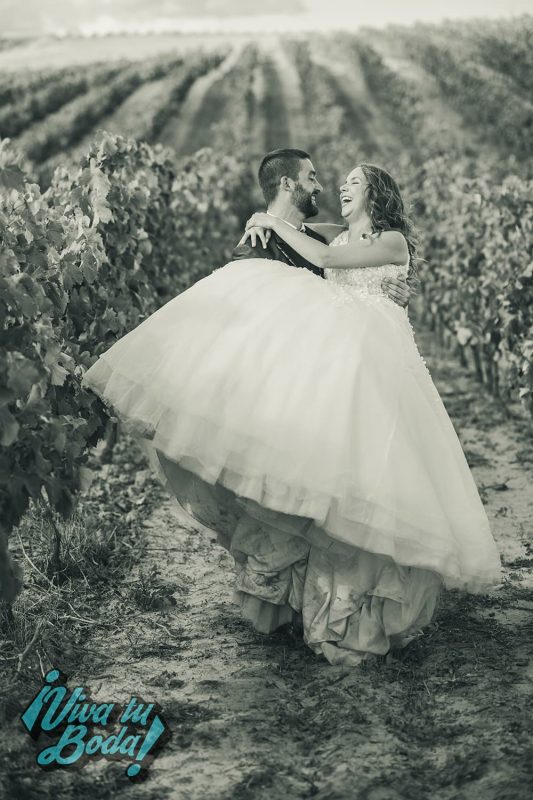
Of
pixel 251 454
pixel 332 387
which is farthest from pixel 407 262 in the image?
pixel 251 454

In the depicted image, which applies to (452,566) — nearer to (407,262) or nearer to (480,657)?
(480,657)

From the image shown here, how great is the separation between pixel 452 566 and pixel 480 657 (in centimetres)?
47

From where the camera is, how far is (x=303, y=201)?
351cm

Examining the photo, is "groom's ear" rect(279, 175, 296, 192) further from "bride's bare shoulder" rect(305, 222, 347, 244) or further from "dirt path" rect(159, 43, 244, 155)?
"dirt path" rect(159, 43, 244, 155)

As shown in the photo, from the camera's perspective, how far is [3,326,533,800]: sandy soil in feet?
8.53

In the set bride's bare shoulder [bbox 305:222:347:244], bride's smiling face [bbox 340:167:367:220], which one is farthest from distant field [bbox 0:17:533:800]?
bride's smiling face [bbox 340:167:367:220]

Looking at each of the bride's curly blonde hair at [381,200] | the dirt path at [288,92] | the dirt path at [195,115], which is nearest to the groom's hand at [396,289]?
the bride's curly blonde hair at [381,200]

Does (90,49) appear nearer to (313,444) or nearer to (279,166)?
(279,166)

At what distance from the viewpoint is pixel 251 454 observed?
2988 millimetres

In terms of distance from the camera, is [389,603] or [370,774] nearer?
[370,774]

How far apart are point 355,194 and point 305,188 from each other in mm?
189

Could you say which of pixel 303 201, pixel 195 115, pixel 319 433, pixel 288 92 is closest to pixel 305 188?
pixel 303 201

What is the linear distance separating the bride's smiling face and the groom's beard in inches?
4.8

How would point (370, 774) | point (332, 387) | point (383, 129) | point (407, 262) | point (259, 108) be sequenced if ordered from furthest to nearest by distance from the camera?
point (259, 108) < point (383, 129) < point (407, 262) < point (332, 387) < point (370, 774)
